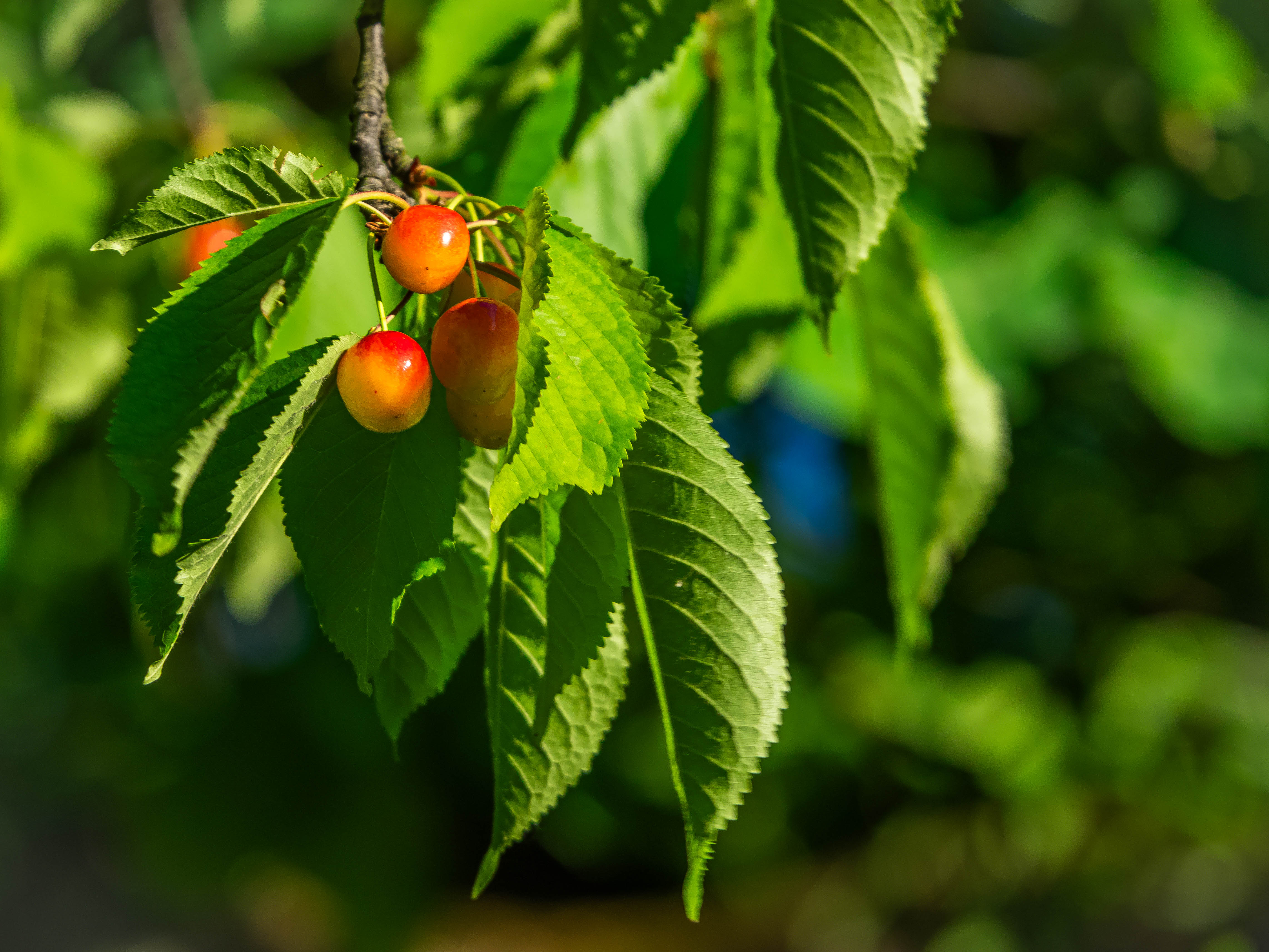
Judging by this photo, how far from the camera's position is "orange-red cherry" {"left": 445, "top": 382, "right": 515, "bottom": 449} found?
32 centimetres

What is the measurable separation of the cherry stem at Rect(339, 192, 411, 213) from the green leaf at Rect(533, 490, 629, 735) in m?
0.12

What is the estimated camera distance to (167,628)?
11.6 inches

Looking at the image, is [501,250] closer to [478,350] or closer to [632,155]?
[478,350]

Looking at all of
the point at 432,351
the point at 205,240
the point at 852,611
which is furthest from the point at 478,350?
the point at 852,611

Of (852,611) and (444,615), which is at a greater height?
(444,615)

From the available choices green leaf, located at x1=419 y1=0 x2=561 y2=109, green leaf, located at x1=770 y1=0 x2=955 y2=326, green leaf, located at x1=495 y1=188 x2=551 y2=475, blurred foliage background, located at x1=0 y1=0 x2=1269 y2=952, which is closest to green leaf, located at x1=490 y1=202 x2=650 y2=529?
green leaf, located at x1=495 y1=188 x2=551 y2=475

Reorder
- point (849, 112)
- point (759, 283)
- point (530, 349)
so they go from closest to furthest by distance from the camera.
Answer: point (530, 349) < point (849, 112) < point (759, 283)

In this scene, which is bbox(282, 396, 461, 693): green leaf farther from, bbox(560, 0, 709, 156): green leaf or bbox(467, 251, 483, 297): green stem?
bbox(560, 0, 709, 156): green leaf

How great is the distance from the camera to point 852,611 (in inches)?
70.2

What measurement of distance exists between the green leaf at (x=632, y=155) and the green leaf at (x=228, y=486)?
0.97 ft

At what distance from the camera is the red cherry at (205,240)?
2.00ft

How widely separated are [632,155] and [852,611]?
1338mm

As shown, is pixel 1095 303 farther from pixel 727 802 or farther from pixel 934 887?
pixel 934 887

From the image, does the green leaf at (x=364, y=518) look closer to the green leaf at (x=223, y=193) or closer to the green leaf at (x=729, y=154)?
the green leaf at (x=223, y=193)
